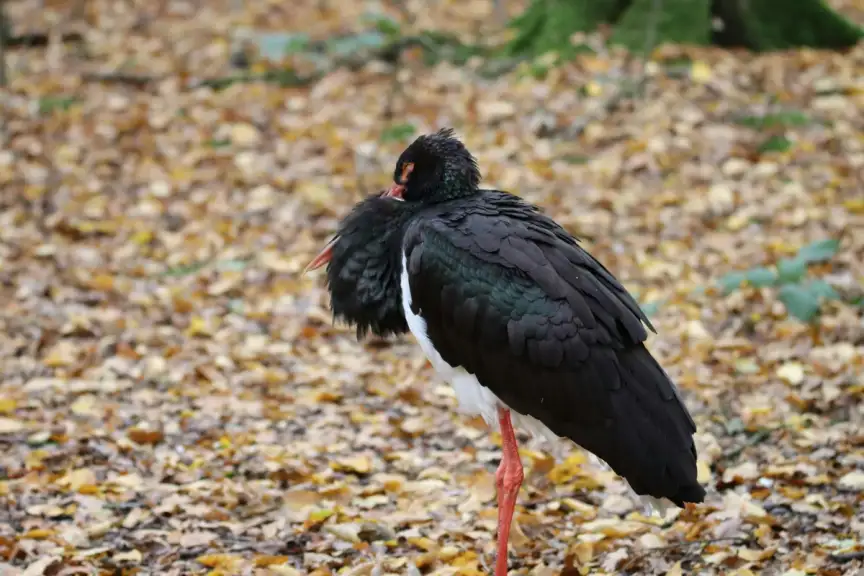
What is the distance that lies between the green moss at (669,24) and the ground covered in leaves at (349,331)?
190 mm

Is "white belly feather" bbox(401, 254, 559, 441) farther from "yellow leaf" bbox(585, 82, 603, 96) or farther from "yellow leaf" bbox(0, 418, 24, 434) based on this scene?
"yellow leaf" bbox(585, 82, 603, 96)

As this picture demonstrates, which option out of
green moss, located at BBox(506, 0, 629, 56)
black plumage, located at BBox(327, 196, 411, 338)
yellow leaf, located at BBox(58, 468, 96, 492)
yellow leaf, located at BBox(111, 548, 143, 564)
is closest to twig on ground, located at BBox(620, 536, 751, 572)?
black plumage, located at BBox(327, 196, 411, 338)

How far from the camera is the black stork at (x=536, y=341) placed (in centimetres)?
386

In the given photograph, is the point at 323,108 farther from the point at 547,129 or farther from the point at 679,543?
the point at 679,543

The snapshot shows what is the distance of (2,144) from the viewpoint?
9.94m

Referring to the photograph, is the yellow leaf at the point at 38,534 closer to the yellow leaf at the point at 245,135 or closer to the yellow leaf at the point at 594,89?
the yellow leaf at the point at 245,135

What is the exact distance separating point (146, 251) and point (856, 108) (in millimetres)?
5776

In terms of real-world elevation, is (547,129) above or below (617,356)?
above

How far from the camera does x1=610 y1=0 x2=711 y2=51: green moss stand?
9867 millimetres

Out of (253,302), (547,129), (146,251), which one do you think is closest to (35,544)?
(253,302)

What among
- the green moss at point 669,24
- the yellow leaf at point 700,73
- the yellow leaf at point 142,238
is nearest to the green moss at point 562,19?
the green moss at point 669,24

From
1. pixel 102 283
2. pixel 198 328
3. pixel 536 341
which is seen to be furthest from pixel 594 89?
pixel 536 341

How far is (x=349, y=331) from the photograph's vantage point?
7086 mm

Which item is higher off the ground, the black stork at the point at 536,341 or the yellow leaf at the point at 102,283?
the yellow leaf at the point at 102,283
